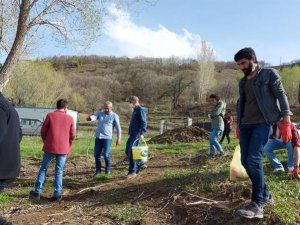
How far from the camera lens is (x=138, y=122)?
360 inches

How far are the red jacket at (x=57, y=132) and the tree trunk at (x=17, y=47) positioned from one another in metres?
3.72

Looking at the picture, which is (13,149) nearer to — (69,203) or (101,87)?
(69,203)

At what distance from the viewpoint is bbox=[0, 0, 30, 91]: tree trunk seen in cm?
1095

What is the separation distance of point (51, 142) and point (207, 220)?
3.47 metres

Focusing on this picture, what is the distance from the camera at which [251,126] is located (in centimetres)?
533

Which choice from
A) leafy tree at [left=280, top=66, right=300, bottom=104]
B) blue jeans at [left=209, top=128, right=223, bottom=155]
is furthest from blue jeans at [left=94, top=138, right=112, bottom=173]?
leafy tree at [left=280, top=66, right=300, bottom=104]

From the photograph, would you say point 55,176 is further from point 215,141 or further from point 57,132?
point 215,141

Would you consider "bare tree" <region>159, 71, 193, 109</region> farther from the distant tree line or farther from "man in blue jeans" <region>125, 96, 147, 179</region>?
"man in blue jeans" <region>125, 96, 147, 179</region>

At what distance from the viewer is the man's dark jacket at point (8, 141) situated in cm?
443

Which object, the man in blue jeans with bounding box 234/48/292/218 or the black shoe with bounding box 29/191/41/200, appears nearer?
the man in blue jeans with bounding box 234/48/292/218

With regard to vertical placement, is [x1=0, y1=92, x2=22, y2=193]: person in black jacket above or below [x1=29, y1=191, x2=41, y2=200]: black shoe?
above

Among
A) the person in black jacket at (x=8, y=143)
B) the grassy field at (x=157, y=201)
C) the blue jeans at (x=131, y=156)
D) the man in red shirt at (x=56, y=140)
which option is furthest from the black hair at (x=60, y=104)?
the person in black jacket at (x=8, y=143)

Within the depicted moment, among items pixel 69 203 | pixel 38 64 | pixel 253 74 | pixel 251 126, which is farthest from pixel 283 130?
pixel 38 64

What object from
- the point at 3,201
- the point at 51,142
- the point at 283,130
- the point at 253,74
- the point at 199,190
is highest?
the point at 253,74
